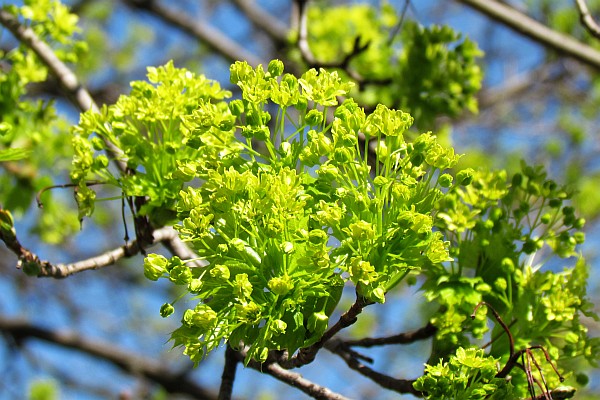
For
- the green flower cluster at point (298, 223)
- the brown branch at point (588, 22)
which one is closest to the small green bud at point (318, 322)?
the green flower cluster at point (298, 223)

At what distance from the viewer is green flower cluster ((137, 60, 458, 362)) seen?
1739 mm

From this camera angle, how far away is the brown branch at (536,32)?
4.17 metres

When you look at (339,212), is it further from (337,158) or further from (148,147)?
(148,147)

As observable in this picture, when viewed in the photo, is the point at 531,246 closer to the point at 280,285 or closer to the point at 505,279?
the point at 505,279

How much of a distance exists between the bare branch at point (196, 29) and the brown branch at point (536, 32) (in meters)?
1.86

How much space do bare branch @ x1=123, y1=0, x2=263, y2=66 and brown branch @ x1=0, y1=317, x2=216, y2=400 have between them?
7.91 ft

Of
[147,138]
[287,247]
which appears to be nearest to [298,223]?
[287,247]

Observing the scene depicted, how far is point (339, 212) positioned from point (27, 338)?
15.4 ft

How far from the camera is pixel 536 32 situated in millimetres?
4250

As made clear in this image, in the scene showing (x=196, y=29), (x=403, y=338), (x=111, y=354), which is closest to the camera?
(x=403, y=338)

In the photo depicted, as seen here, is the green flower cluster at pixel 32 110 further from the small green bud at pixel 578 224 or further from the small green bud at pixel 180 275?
the small green bud at pixel 578 224

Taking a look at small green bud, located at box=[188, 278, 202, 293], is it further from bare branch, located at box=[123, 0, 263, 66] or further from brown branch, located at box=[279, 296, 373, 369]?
bare branch, located at box=[123, 0, 263, 66]

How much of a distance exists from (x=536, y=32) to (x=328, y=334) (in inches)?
118

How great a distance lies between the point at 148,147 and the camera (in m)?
2.20
